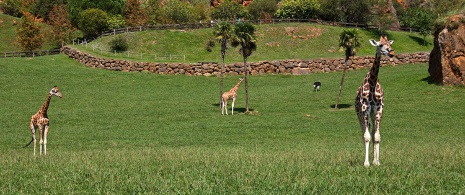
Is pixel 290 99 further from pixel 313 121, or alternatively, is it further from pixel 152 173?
pixel 152 173

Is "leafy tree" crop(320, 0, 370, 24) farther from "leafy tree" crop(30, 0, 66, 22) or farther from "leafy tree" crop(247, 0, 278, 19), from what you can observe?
"leafy tree" crop(30, 0, 66, 22)

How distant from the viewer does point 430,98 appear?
49500mm

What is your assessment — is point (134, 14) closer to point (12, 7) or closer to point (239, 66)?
point (239, 66)

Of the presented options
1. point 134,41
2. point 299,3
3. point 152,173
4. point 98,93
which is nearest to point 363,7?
point 299,3

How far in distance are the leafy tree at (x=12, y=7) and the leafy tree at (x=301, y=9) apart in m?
69.0

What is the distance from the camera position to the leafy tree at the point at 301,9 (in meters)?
114

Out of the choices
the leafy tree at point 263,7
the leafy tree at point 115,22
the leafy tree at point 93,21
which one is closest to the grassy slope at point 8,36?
the leafy tree at point 93,21

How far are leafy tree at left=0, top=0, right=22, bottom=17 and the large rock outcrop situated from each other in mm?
116281

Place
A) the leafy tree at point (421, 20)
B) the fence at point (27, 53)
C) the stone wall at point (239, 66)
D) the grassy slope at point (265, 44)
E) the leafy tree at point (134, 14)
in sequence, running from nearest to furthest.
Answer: the stone wall at point (239, 66)
the grassy slope at point (265, 44)
the fence at point (27, 53)
the leafy tree at point (421, 20)
the leafy tree at point (134, 14)

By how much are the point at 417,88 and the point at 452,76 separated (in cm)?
349

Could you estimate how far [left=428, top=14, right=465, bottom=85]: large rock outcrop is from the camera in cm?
5097

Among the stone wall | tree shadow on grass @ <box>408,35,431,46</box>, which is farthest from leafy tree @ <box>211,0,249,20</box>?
the stone wall

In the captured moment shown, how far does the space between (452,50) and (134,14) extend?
66.5 m

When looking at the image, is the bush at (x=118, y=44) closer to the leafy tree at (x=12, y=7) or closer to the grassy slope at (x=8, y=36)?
the grassy slope at (x=8, y=36)
